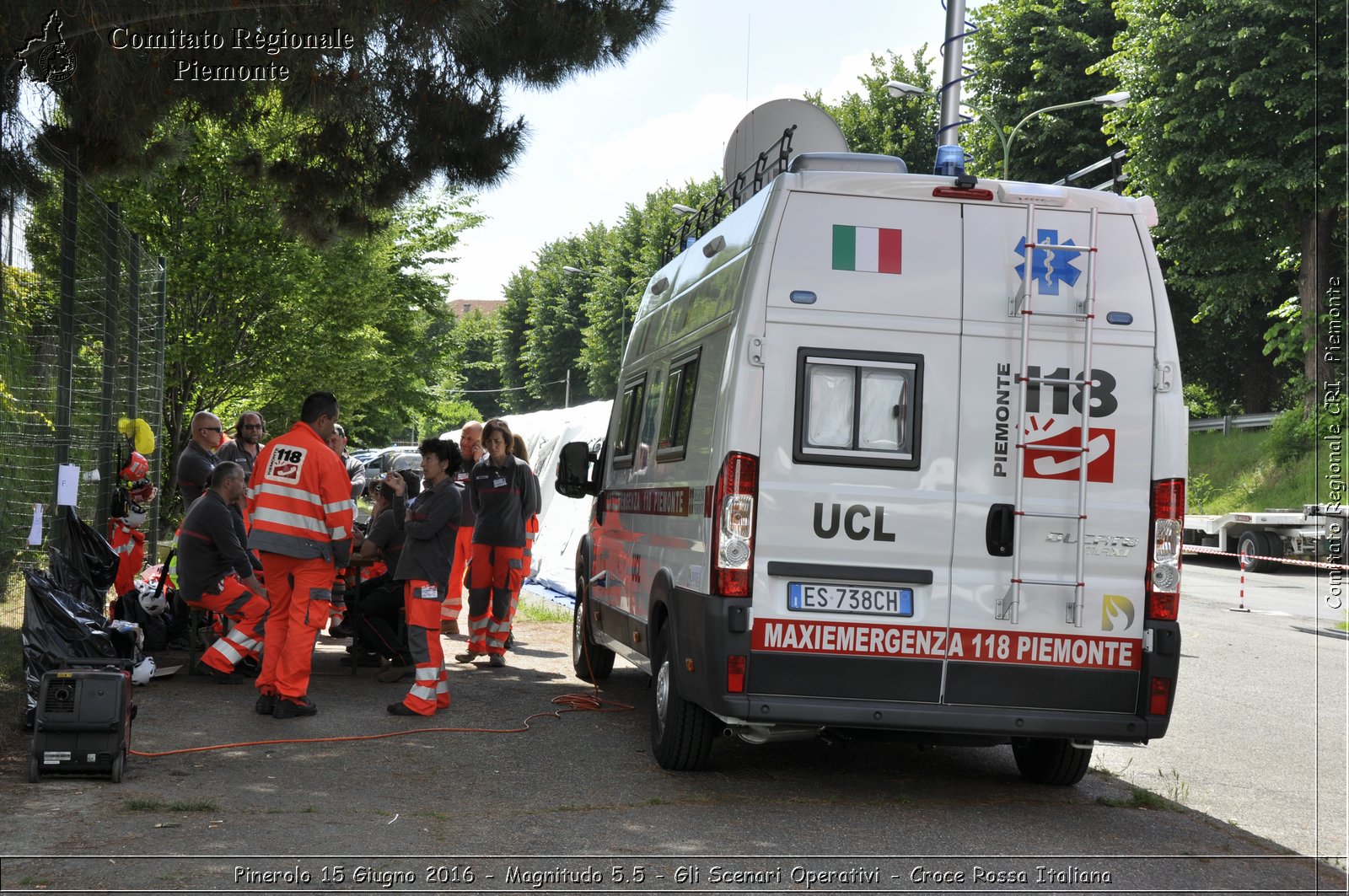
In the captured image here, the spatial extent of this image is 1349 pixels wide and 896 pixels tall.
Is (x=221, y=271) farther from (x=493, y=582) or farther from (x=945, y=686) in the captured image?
(x=945, y=686)

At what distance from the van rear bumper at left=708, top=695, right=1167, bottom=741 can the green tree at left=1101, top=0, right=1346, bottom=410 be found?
22.6m

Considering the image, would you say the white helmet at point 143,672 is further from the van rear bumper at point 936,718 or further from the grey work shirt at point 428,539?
the van rear bumper at point 936,718

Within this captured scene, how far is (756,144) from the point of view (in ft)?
34.8

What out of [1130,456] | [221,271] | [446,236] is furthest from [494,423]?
[446,236]

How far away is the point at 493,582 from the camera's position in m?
10.7

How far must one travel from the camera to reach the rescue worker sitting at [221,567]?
915cm

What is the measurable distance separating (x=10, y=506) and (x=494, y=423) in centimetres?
350

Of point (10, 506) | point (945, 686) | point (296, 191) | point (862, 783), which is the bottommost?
point (862, 783)

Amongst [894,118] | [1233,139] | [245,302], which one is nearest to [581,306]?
[894,118]

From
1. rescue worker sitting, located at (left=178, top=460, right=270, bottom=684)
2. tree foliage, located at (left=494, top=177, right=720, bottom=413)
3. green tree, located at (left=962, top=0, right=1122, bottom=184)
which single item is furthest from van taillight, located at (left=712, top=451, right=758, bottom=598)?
tree foliage, located at (left=494, top=177, right=720, bottom=413)

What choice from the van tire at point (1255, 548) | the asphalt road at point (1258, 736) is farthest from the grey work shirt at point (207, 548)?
the van tire at point (1255, 548)

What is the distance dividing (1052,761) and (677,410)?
2.60 meters

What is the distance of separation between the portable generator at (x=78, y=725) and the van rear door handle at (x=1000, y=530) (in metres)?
3.89

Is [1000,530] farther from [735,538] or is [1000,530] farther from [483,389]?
[483,389]
